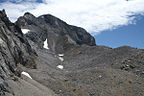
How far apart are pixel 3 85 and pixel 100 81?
17.4 metres

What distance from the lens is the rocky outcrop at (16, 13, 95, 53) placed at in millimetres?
76312

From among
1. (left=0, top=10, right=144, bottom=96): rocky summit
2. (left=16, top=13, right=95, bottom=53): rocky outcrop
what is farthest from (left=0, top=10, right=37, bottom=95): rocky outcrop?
(left=16, top=13, right=95, bottom=53): rocky outcrop

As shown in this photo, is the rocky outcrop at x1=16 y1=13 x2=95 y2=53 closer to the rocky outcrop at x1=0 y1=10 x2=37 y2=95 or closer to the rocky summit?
the rocky summit

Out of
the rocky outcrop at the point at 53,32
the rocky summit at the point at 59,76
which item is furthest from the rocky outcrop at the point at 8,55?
the rocky outcrop at the point at 53,32

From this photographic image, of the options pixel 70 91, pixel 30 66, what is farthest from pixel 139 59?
pixel 30 66

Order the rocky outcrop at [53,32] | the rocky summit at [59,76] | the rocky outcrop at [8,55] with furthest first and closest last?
the rocky outcrop at [53,32], the rocky summit at [59,76], the rocky outcrop at [8,55]

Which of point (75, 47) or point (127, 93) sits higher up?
point (127, 93)

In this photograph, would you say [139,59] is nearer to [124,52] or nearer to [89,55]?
[124,52]

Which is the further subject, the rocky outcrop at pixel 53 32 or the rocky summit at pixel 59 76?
the rocky outcrop at pixel 53 32

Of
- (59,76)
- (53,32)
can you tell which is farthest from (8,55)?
(53,32)

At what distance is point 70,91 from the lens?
26172 millimetres

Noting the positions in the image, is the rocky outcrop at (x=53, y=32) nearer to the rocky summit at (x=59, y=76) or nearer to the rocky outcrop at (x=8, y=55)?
the rocky summit at (x=59, y=76)

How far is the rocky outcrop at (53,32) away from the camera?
76312mm

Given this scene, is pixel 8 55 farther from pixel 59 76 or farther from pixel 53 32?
pixel 53 32
